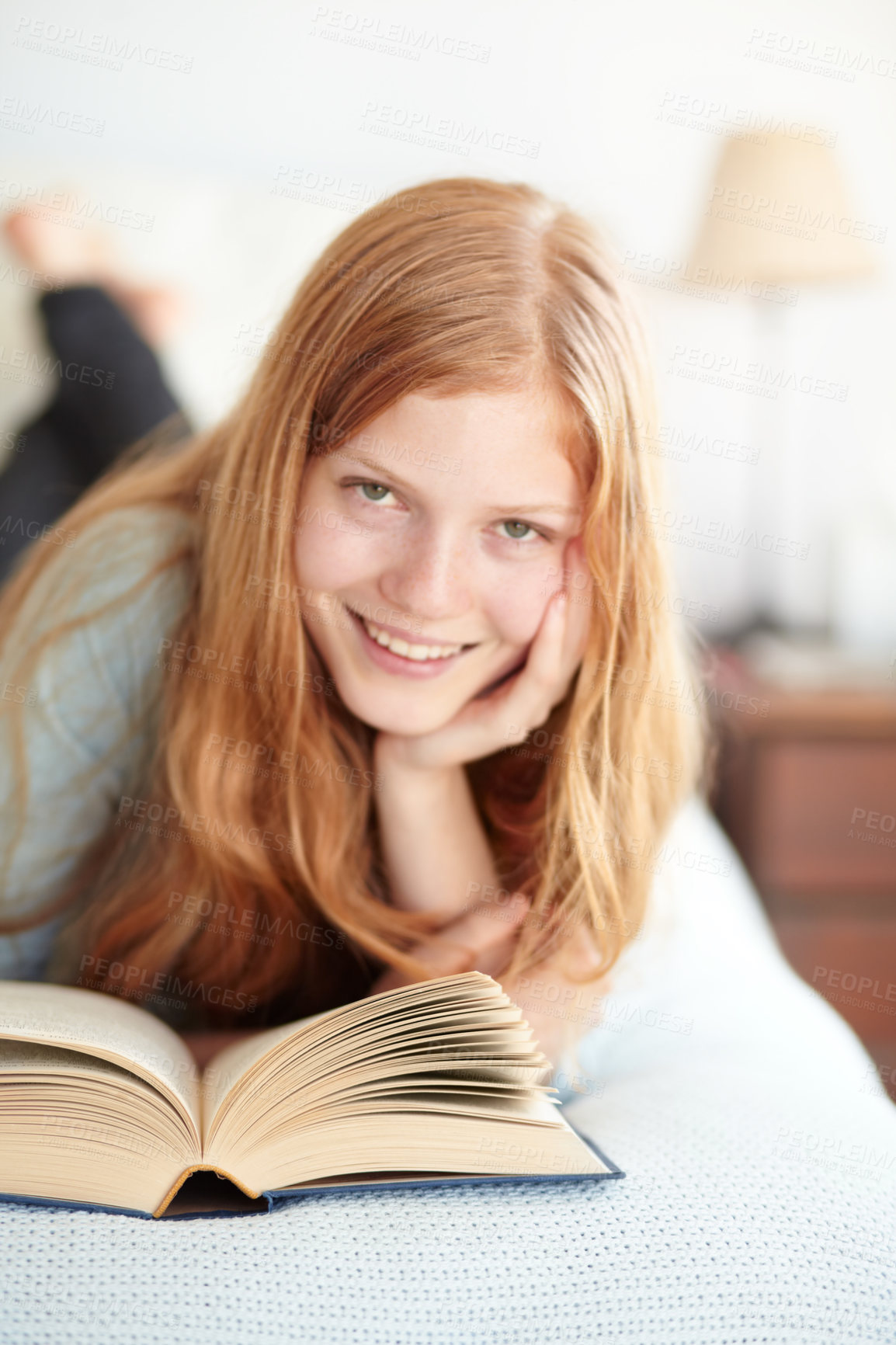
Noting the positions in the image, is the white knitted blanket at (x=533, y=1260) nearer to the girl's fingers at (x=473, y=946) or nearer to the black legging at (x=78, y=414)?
the girl's fingers at (x=473, y=946)

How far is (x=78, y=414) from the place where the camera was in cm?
168

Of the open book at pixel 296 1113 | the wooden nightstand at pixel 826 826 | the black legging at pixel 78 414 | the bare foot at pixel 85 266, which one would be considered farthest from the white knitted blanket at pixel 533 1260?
the bare foot at pixel 85 266

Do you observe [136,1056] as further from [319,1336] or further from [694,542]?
[694,542]

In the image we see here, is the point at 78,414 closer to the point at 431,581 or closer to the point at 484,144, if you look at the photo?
the point at 484,144

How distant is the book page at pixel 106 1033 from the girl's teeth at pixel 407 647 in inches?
13.7

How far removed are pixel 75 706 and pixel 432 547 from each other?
1.28 ft

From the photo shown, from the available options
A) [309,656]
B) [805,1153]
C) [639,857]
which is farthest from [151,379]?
[805,1153]

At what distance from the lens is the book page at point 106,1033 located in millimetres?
620

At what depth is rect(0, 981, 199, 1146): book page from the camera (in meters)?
0.62

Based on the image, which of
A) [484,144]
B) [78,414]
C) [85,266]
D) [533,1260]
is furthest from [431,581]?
[484,144]

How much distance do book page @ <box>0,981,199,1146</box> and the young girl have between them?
8.9 inches

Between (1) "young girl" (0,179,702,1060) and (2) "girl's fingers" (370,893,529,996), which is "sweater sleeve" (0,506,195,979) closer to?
(1) "young girl" (0,179,702,1060)

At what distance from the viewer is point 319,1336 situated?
56cm

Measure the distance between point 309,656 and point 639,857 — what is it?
0.35m
